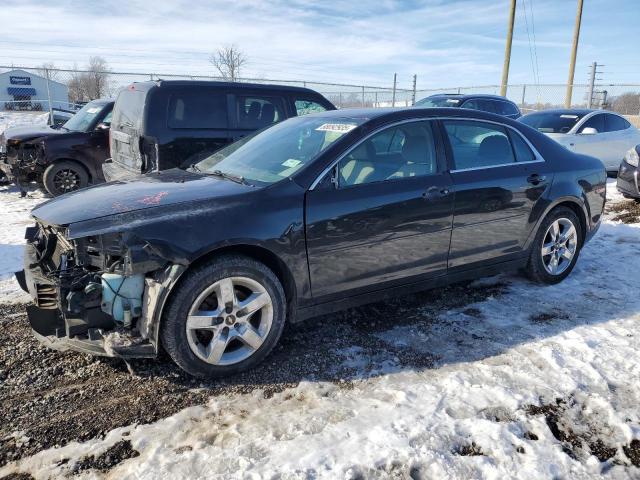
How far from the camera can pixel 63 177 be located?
351 inches

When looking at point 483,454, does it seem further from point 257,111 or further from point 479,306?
point 257,111

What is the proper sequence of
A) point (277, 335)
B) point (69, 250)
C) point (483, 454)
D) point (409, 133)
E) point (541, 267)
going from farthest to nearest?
point (541, 267), point (409, 133), point (277, 335), point (69, 250), point (483, 454)

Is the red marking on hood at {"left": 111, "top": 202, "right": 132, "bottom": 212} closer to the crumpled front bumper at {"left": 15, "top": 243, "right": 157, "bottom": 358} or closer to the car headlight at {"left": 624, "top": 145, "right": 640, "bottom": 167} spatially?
the crumpled front bumper at {"left": 15, "top": 243, "right": 157, "bottom": 358}

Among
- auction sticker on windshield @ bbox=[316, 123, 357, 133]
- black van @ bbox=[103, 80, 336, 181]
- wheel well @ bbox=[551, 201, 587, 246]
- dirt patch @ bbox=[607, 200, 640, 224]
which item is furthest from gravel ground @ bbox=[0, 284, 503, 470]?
dirt patch @ bbox=[607, 200, 640, 224]

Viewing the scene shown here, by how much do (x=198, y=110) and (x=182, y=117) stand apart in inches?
9.8

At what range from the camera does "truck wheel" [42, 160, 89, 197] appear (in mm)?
8797

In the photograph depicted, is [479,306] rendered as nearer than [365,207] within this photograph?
No

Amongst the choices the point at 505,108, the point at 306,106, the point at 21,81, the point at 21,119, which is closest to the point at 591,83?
the point at 505,108

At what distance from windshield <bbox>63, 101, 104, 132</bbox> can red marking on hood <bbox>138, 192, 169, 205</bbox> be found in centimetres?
665

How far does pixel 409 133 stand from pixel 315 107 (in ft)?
12.0

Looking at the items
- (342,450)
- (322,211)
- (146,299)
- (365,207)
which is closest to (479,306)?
(365,207)

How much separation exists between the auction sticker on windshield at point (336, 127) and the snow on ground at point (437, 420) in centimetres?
157

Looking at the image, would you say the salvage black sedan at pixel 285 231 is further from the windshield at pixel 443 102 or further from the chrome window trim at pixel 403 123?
the windshield at pixel 443 102

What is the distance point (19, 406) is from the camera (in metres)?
2.96
